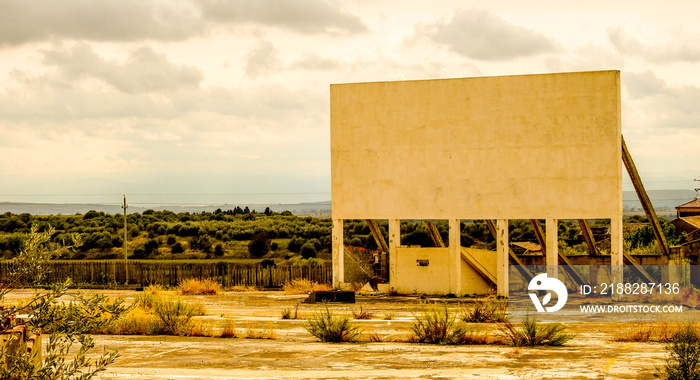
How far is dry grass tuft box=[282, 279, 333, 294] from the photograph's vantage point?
102ft

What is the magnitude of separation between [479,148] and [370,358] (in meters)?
14.3

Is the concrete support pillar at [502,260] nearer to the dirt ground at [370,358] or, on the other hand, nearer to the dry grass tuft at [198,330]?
the dirt ground at [370,358]

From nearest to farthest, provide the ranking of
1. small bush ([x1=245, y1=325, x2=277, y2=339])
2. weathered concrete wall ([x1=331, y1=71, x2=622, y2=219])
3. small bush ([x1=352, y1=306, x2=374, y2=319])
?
small bush ([x1=245, y1=325, x2=277, y2=339]) → small bush ([x1=352, y1=306, x2=374, y2=319]) → weathered concrete wall ([x1=331, y1=71, x2=622, y2=219])

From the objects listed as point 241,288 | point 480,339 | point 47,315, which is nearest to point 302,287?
point 241,288

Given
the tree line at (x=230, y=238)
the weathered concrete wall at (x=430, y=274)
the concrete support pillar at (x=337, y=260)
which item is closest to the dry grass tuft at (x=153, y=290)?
the concrete support pillar at (x=337, y=260)

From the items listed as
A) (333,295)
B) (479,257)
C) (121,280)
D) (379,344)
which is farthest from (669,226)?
(379,344)

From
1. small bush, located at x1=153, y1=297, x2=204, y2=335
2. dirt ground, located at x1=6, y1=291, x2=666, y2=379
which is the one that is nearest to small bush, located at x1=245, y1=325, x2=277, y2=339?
dirt ground, located at x1=6, y1=291, x2=666, y2=379

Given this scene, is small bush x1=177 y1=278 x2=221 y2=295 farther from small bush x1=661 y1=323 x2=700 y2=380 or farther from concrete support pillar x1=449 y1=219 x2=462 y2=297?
small bush x1=661 y1=323 x2=700 y2=380

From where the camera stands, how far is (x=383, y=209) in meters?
28.9

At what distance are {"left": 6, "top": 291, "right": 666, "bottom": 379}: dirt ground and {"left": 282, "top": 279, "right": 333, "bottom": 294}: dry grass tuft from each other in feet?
34.6

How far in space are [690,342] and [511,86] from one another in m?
15.9

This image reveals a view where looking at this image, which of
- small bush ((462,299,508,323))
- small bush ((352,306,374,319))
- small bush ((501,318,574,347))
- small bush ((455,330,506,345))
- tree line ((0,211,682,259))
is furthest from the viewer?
tree line ((0,211,682,259))

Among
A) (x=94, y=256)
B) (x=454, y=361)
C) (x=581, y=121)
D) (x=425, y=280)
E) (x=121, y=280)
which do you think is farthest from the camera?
(x=94, y=256)

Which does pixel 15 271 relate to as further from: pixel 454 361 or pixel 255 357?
pixel 454 361
